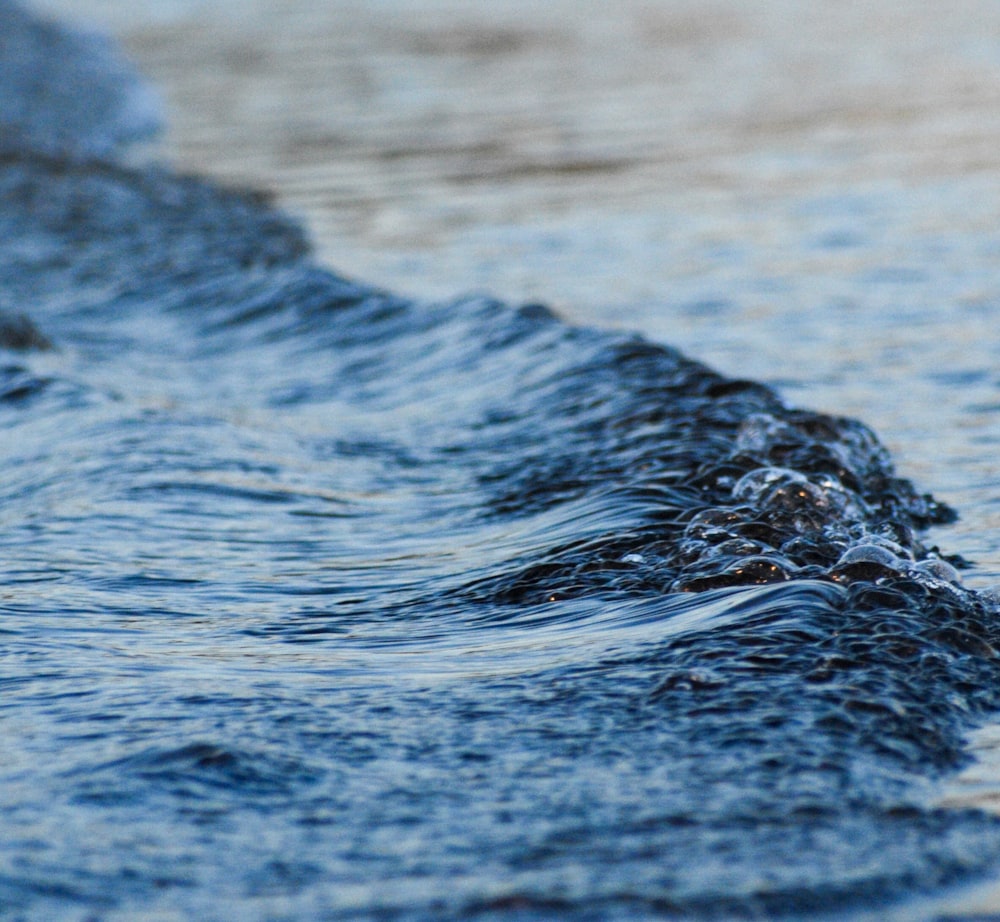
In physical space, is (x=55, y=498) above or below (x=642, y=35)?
below

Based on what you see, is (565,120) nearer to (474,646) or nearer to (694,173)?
(694,173)

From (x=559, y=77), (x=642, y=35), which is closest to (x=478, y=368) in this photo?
(x=559, y=77)

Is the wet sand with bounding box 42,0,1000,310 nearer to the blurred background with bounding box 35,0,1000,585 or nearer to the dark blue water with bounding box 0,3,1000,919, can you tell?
the blurred background with bounding box 35,0,1000,585

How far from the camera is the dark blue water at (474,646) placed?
277cm

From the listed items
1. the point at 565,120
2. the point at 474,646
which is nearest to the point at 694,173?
the point at 565,120

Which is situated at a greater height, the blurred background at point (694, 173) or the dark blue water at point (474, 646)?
the blurred background at point (694, 173)

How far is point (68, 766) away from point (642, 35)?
16610 mm

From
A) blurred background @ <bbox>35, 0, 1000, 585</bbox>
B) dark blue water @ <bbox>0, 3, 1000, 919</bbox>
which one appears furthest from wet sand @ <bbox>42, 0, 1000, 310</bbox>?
dark blue water @ <bbox>0, 3, 1000, 919</bbox>

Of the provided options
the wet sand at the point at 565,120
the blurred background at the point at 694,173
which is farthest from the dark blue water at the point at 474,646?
the wet sand at the point at 565,120

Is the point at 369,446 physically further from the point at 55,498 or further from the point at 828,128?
the point at 828,128

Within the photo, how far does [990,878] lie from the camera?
2695 millimetres

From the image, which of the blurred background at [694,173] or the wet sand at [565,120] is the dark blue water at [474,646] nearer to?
the blurred background at [694,173]

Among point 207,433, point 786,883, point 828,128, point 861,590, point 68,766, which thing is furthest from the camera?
point 828,128

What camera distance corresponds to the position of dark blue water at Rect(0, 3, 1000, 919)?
2771 mm
